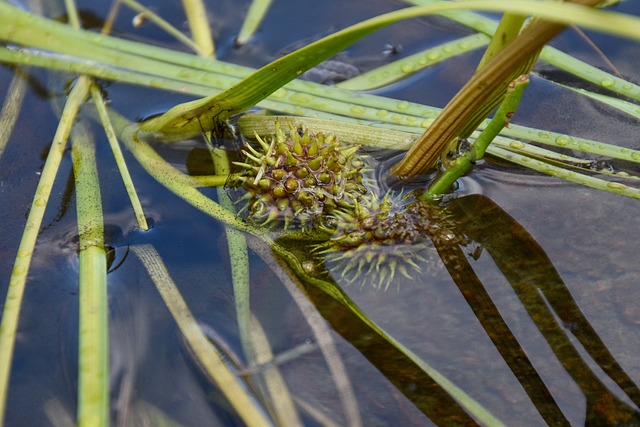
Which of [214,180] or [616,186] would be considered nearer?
[616,186]

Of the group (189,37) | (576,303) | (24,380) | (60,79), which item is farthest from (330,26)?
(24,380)

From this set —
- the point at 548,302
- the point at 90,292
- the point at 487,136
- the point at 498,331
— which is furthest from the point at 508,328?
the point at 90,292

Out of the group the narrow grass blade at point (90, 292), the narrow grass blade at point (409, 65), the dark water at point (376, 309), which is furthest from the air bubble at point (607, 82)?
the narrow grass blade at point (90, 292)

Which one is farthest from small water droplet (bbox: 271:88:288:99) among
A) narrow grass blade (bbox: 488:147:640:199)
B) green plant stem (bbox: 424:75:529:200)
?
narrow grass blade (bbox: 488:147:640:199)

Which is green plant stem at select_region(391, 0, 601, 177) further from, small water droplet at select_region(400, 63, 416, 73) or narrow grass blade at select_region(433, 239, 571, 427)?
small water droplet at select_region(400, 63, 416, 73)

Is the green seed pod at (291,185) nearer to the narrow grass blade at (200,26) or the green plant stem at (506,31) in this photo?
the green plant stem at (506,31)

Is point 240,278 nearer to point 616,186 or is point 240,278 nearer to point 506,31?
point 506,31

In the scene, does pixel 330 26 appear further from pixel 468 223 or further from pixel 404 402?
pixel 404 402
